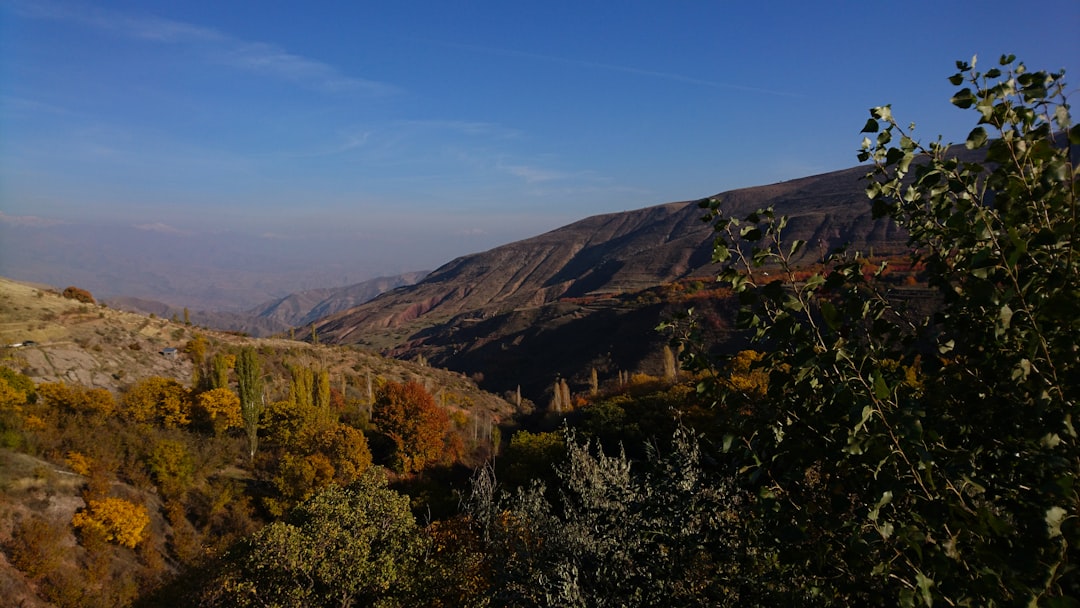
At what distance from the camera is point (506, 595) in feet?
19.8

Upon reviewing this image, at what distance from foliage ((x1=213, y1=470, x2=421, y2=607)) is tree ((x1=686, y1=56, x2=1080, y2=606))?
12.7 metres

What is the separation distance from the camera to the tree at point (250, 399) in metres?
35.0

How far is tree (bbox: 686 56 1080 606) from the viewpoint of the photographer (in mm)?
2020

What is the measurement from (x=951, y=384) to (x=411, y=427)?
36664mm

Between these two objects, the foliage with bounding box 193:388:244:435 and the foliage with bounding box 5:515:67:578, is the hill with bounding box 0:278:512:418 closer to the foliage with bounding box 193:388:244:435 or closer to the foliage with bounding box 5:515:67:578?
the foliage with bounding box 193:388:244:435

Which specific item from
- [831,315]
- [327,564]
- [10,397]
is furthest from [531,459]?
[831,315]

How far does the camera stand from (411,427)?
3697 cm

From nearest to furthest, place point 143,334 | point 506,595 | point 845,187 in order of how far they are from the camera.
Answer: point 506,595, point 143,334, point 845,187

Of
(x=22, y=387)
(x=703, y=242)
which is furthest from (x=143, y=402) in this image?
(x=703, y=242)

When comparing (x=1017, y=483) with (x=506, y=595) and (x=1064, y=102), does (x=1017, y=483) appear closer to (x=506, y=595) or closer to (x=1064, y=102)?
(x=1064, y=102)

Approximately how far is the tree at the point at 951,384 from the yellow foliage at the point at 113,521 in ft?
93.1

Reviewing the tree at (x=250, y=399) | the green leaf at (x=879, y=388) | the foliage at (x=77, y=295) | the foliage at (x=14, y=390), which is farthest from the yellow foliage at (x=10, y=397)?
the green leaf at (x=879, y=388)

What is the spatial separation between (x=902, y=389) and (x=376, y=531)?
14.2 meters

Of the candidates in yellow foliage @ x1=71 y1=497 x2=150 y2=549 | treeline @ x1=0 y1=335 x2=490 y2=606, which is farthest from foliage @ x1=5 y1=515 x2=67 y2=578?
yellow foliage @ x1=71 y1=497 x2=150 y2=549
